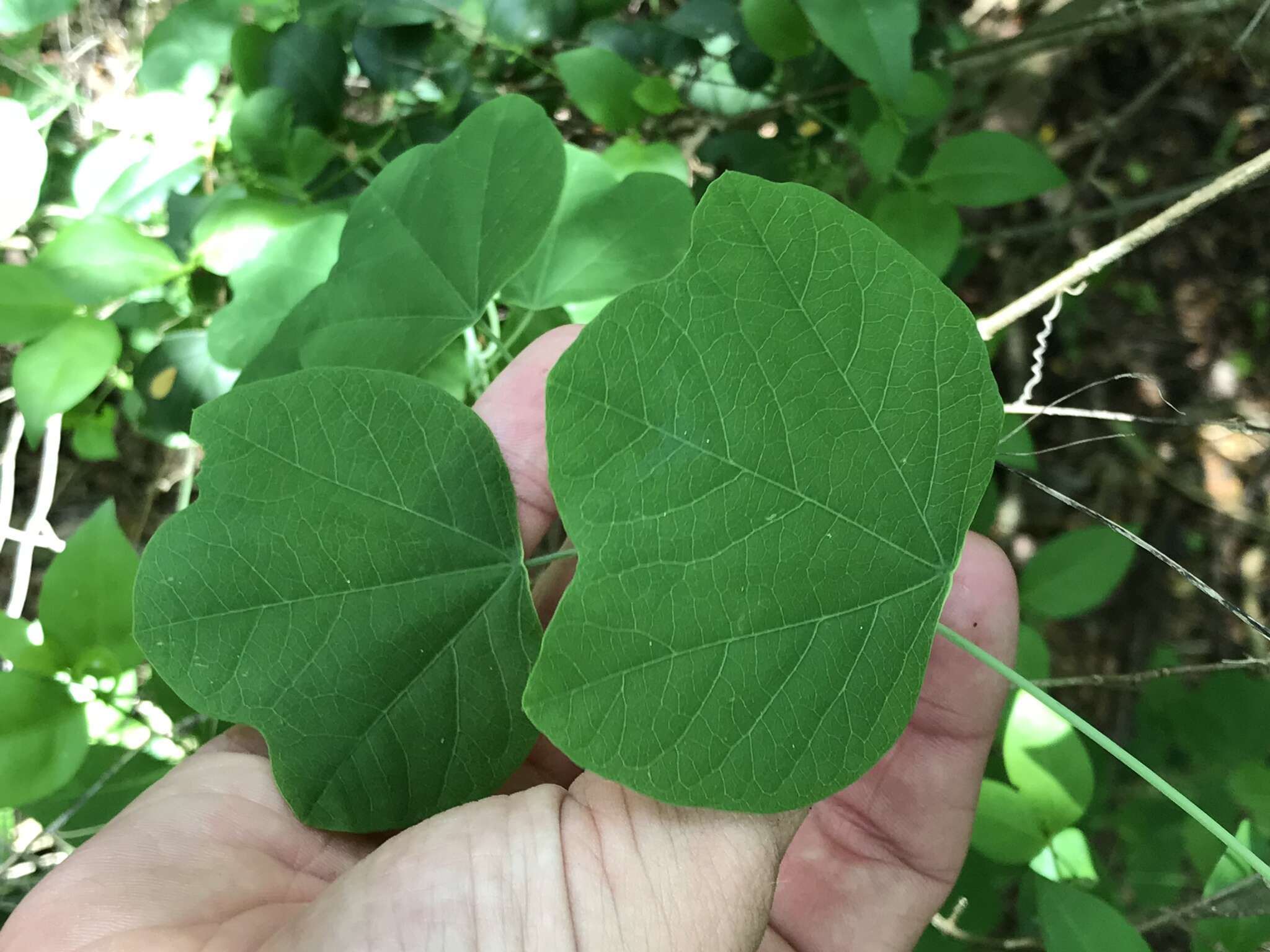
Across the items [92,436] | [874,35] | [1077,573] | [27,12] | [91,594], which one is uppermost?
[27,12]

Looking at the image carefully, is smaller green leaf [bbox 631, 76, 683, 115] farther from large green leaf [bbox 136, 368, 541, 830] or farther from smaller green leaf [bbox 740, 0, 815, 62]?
large green leaf [bbox 136, 368, 541, 830]

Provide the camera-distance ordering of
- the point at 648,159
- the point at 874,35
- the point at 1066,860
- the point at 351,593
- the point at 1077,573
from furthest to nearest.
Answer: the point at 1077,573, the point at 648,159, the point at 1066,860, the point at 874,35, the point at 351,593

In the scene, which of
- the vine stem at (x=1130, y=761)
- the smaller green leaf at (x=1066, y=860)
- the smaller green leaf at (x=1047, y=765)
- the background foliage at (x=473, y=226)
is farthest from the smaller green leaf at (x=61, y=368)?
the smaller green leaf at (x=1066, y=860)

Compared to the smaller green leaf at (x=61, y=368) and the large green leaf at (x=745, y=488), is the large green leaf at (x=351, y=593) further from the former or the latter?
the smaller green leaf at (x=61, y=368)

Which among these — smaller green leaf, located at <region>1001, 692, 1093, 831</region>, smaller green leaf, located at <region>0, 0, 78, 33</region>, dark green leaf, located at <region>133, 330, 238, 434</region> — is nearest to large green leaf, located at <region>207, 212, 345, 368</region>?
dark green leaf, located at <region>133, 330, 238, 434</region>

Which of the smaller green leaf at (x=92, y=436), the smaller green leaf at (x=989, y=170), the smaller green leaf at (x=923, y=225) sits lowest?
the smaller green leaf at (x=92, y=436)

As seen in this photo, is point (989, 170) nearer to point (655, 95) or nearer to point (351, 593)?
point (655, 95)

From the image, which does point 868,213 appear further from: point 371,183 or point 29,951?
point 29,951

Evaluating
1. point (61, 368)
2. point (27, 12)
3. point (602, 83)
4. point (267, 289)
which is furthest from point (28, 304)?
point (602, 83)
